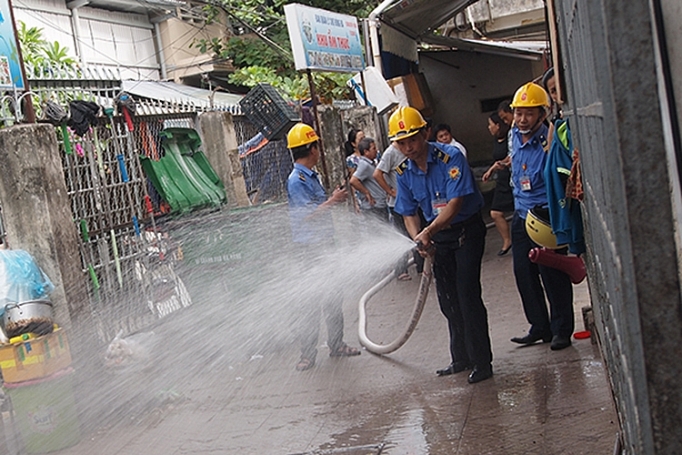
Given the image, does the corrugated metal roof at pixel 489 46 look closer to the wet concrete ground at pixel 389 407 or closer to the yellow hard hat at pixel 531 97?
the wet concrete ground at pixel 389 407

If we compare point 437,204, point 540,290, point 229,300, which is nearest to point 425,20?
point 229,300

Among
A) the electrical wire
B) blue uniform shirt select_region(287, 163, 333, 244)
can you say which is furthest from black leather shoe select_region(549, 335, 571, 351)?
the electrical wire

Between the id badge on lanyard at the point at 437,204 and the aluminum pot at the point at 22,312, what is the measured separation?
300 centimetres

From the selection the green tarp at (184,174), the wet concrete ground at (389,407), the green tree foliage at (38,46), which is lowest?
the wet concrete ground at (389,407)

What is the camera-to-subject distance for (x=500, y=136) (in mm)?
9953

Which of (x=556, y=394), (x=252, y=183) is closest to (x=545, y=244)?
(x=556, y=394)

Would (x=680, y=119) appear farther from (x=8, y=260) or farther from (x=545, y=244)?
(x=8, y=260)

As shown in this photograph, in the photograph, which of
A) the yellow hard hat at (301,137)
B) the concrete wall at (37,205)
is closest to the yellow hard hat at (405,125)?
the yellow hard hat at (301,137)

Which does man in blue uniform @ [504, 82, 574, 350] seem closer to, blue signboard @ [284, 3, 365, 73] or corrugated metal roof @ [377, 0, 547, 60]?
blue signboard @ [284, 3, 365, 73]

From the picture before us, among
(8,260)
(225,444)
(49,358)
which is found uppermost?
(8,260)

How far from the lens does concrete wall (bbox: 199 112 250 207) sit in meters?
10.4

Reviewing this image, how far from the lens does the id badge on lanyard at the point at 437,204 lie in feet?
18.4

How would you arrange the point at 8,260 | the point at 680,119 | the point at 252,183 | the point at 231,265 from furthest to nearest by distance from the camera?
the point at 252,183
the point at 231,265
the point at 8,260
the point at 680,119

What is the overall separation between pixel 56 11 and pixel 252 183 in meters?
7.50
